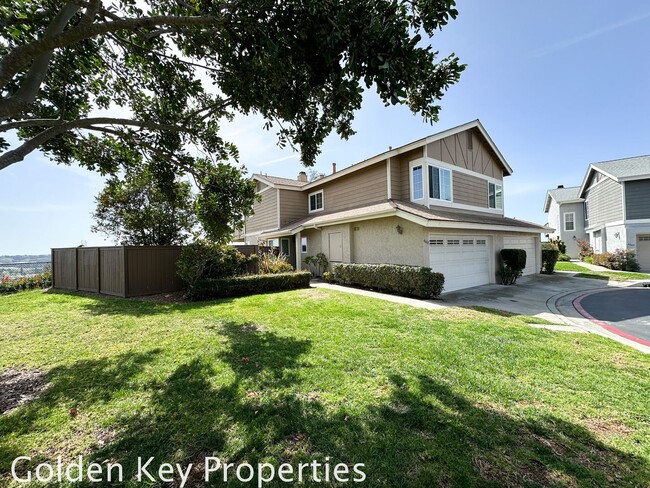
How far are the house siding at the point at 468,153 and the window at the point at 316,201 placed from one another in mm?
7687

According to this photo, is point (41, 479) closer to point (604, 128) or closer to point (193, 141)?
point (193, 141)

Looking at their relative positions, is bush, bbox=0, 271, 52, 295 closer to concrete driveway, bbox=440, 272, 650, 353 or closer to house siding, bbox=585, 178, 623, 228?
concrete driveway, bbox=440, 272, 650, 353

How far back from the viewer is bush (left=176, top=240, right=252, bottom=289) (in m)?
10.3

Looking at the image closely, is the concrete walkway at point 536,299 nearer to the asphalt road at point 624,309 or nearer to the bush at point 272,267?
the asphalt road at point 624,309

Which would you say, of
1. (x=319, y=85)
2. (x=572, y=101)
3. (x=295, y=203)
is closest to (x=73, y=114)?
(x=319, y=85)

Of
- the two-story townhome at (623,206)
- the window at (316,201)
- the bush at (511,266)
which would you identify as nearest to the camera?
the bush at (511,266)

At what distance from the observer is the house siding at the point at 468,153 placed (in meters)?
13.0

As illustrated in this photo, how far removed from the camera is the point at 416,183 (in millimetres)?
12789

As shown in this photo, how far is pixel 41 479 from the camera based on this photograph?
7.26 feet

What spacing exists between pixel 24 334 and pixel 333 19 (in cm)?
868

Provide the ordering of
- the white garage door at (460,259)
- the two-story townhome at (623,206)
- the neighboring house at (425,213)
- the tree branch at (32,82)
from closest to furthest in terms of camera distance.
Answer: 1. the tree branch at (32,82)
2. the white garage door at (460,259)
3. the neighboring house at (425,213)
4. the two-story townhome at (623,206)

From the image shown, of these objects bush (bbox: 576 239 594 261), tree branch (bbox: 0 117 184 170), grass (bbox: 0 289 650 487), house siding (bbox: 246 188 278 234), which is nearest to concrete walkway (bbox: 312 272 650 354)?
grass (bbox: 0 289 650 487)

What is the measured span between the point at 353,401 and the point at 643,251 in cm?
2666

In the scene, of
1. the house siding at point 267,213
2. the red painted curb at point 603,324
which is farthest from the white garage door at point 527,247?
the house siding at point 267,213
